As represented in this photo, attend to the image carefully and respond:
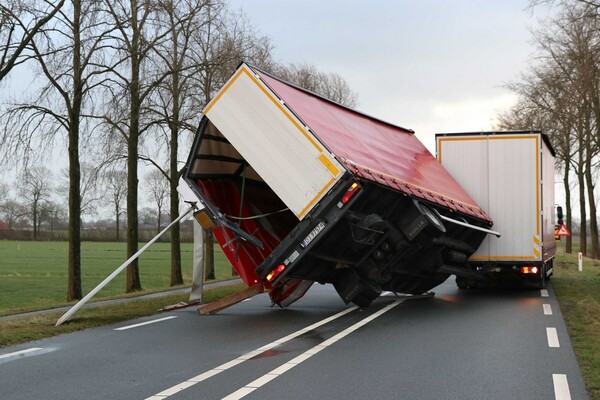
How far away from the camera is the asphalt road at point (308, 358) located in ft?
20.6

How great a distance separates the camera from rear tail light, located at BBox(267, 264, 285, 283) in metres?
10.3

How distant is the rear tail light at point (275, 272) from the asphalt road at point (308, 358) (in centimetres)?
78

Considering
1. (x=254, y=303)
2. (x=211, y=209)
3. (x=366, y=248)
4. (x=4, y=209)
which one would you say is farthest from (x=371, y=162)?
(x=4, y=209)

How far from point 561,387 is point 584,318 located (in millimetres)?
5453

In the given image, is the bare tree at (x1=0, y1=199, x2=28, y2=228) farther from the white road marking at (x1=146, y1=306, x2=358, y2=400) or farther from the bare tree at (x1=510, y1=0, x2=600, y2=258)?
the white road marking at (x1=146, y1=306, x2=358, y2=400)

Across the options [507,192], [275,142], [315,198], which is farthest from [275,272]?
[507,192]

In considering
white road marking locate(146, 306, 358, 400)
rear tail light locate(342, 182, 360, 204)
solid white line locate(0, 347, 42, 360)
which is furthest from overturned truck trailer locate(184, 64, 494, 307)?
solid white line locate(0, 347, 42, 360)

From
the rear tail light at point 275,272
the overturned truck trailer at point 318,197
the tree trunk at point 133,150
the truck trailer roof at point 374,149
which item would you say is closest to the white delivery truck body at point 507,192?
the truck trailer roof at point 374,149

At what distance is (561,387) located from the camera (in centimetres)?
646

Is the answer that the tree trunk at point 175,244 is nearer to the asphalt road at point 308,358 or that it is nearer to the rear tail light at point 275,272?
the asphalt road at point 308,358

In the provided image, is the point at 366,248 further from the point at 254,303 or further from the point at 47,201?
the point at 47,201

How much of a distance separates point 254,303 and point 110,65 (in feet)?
23.8

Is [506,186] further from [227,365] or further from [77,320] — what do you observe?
[227,365]

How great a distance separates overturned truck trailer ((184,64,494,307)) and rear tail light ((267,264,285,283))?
0.01 m
